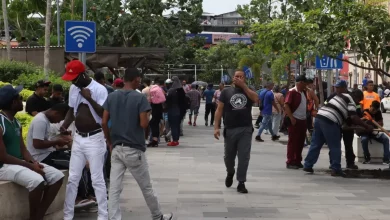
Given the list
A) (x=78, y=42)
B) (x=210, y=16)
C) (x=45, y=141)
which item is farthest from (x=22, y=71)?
(x=210, y=16)

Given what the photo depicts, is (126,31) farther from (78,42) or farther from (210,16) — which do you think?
(210,16)

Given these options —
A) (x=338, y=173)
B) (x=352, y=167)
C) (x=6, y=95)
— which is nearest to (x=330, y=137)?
(x=338, y=173)

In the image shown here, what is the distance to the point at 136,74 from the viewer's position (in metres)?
9.12

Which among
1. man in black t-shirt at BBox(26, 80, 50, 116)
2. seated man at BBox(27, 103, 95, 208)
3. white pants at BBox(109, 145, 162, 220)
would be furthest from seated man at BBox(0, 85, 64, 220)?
man in black t-shirt at BBox(26, 80, 50, 116)

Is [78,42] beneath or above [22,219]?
above

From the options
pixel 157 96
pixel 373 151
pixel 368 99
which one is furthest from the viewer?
pixel 157 96

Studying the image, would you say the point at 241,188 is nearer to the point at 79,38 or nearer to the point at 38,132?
the point at 38,132

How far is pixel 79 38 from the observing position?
53.1ft

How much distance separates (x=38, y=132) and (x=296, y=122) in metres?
6.94

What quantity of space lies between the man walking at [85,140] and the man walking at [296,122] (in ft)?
22.2

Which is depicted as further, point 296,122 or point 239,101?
point 296,122

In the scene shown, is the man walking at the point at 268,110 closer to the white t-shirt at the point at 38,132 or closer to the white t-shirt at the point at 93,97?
the white t-shirt at the point at 38,132

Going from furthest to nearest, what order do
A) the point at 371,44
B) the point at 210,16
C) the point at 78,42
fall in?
1. the point at 210,16
2. the point at 78,42
3. the point at 371,44

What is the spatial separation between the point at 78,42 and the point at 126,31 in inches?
915
